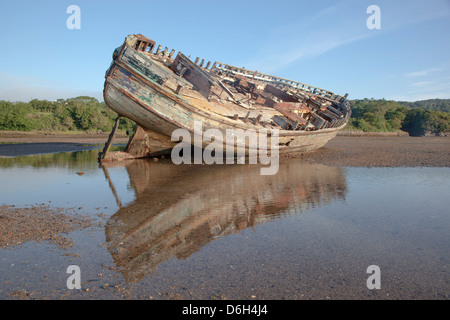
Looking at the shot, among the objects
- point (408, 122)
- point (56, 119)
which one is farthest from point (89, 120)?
point (408, 122)

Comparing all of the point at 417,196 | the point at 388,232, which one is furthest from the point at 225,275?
the point at 417,196

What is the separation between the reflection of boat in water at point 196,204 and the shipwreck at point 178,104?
171 centimetres

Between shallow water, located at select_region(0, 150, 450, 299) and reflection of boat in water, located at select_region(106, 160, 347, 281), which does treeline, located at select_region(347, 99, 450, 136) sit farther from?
shallow water, located at select_region(0, 150, 450, 299)

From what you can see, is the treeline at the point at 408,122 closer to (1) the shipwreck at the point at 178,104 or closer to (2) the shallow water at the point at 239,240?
(1) the shipwreck at the point at 178,104

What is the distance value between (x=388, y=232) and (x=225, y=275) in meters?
2.98

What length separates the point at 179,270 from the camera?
3863 millimetres

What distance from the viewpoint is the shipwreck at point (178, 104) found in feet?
35.7

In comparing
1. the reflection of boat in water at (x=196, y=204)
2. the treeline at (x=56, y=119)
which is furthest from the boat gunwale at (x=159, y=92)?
the treeline at (x=56, y=119)

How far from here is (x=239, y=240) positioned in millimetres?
4918

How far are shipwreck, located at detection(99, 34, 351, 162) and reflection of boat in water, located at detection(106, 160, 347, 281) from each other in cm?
171

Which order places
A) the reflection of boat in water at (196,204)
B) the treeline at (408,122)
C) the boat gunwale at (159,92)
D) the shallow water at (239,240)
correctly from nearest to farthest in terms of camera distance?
the shallow water at (239,240) → the reflection of boat in water at (196,204) → the boat gunwale at (159,92) → the treeline at (408,122)

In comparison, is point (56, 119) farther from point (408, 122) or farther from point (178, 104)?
point (408, 122)

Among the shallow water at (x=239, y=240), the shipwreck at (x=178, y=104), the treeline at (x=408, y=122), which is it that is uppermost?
the treeline at (x=408, y=122)
